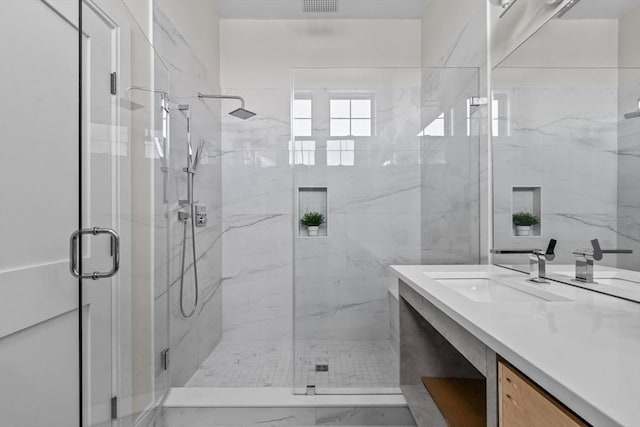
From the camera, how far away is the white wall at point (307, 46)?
3.21 m

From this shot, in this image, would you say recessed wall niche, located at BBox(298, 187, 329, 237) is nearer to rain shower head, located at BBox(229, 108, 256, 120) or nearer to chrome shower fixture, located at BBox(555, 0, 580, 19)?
rain shower head, located at BBox(229, 108, 256, 120)

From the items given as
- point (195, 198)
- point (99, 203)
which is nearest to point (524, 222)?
point (99, 203)

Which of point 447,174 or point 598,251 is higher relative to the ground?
point 447,174

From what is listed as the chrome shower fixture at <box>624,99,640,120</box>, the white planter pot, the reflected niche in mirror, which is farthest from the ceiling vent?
the chrome shower fixture at <box>624,99,640,120</box>

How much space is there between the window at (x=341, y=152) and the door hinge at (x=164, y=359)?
1347mm

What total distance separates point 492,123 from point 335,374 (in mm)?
1580

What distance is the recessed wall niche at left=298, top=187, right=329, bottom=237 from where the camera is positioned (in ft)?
6.98

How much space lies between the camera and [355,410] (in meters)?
1.87

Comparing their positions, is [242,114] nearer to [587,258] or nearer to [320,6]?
[320,6]

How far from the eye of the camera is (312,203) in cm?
Result: 213

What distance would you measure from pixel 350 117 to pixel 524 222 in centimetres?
105

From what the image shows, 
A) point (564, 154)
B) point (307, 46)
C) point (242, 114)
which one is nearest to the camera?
point (564, 154)

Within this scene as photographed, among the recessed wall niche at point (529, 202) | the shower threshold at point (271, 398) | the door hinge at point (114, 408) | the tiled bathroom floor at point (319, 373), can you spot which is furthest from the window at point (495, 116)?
the door hinge at point (114, 408)

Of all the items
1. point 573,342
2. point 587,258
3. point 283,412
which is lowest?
point 283,412
